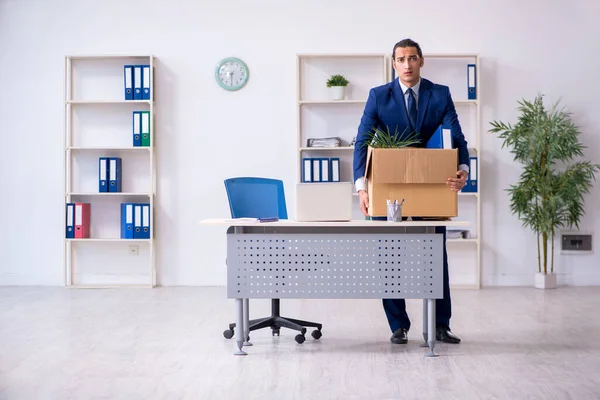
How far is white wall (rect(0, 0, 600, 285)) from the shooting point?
621 centimetres

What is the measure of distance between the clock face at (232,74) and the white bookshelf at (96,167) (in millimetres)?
631

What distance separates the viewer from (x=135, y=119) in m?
6.14

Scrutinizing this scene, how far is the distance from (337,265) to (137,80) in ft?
10.7

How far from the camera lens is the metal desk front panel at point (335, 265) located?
3.59m

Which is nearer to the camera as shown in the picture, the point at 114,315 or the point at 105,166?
the point at 114,315

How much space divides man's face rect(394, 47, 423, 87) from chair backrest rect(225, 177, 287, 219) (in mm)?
1053

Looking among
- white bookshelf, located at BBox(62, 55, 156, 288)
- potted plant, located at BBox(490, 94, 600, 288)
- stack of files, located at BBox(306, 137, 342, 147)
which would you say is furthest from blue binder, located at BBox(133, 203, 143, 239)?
potted plant, located at BBox(490, 94, 600, 288)

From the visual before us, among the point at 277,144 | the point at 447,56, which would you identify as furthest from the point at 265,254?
the point at 447,56

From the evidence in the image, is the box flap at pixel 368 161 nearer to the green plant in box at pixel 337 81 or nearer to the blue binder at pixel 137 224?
the green plant in box at pixel 337 81

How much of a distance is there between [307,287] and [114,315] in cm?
182

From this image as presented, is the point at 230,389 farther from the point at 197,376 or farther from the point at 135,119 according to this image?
the point at 135,119

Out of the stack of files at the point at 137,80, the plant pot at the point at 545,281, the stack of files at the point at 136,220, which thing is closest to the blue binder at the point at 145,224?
the stack of files at the point at 136,220

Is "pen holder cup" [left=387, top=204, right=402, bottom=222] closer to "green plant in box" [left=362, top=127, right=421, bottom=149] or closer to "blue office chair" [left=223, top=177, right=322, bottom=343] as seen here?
"green plant in box" [left=362, top=127, right=421, bottom=149]

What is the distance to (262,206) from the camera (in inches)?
169
